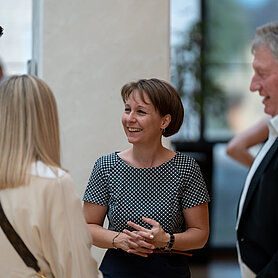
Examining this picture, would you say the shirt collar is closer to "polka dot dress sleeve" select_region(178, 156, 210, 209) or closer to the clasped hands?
"polka dot dress sleeve" select_region(178, 156, 210, 209)

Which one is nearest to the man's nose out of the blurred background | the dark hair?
the dark hair

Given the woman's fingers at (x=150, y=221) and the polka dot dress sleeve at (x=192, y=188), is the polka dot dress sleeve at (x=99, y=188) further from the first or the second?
the polka dot dress sleeve at (x=192, y=188)

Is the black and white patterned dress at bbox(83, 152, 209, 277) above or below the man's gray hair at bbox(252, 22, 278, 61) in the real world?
below

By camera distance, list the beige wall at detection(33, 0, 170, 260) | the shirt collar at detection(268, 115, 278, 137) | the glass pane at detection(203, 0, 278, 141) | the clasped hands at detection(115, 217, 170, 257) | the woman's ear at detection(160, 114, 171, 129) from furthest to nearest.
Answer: the glass pane at detection(203, 0, 278, 141) < the beige wall at detection(33, 0, 170, 260) < the woman's ear at detection(160, 114, 171, 129) < the clasped hands at detection(115, 217, 170, 257) < the shirt collar at detection(268, 115, 278, 137)

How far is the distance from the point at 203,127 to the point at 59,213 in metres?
7.54

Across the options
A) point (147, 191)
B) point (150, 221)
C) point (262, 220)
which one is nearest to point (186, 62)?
point (147, 191)

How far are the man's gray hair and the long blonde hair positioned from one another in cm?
102

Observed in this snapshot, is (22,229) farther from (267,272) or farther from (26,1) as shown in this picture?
(26,1)

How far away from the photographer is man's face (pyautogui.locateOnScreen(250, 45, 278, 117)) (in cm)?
313

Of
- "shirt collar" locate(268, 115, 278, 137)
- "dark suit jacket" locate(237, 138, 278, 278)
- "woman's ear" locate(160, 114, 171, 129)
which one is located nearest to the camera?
"dark suit jacket" locate(237, 138, 278, 278)

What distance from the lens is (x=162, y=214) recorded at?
11.7 ft

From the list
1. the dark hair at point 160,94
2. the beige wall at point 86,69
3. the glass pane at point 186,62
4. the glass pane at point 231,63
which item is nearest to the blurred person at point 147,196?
the dark hair at point 160,94

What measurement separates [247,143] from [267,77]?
1666 mm

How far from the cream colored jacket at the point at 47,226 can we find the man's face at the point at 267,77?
99cm
